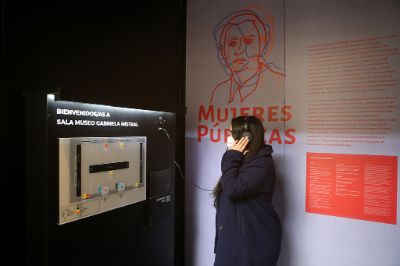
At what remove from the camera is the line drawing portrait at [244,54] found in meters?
2.63

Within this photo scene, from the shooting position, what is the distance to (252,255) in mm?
1987

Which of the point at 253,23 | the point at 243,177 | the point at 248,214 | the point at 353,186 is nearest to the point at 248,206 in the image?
the point at 248,214

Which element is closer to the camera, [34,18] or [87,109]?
[34,18]

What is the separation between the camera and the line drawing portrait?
2.63 metres

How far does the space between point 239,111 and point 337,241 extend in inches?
52.2

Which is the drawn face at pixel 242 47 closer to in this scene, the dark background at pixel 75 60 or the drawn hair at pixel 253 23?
the drawn hair at pixel 253 23

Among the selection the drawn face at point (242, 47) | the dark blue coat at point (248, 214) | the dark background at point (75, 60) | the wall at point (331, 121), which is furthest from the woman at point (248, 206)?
the drawn face at point (242, 47)

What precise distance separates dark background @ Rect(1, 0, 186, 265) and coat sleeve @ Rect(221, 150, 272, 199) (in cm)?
68

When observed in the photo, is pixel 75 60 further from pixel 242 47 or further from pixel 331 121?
pixel 331 121

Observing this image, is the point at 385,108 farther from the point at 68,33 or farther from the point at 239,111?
the point at 68,33

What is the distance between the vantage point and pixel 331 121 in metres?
2.37

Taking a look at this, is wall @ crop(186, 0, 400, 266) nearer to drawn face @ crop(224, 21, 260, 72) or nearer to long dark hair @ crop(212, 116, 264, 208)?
drawn face @ crop(224, 21, 260, 72)

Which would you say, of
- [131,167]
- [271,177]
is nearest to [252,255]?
[271,177]

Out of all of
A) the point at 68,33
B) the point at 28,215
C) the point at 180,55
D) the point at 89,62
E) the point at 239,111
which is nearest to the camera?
the point at 28,215
